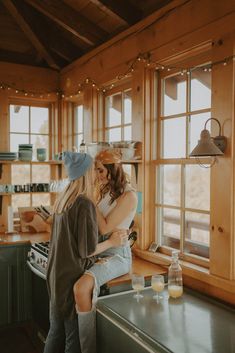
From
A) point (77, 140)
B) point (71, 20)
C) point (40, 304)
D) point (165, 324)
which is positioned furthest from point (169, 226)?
point (71, 20)

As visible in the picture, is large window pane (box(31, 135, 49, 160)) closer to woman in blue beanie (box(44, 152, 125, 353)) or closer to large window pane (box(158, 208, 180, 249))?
large window pane (box(158, 208, 180, 249))

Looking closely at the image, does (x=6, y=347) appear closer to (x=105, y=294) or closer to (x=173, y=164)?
(x=105, y=294)

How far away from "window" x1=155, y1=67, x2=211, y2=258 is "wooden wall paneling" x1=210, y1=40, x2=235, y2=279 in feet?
0.70

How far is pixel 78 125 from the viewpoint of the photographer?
→ 463 cm

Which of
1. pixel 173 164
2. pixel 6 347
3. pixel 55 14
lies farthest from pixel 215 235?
pixel 55 14

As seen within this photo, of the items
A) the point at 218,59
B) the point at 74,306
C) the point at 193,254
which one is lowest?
the point at 74,306

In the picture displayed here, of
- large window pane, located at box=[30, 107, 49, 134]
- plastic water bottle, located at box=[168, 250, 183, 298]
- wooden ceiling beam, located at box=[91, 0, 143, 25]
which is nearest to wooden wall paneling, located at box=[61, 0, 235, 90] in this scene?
wooden ceiling beam, located at box=[91, 0, 143, 25]

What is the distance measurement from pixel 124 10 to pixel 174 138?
1291 millimetres

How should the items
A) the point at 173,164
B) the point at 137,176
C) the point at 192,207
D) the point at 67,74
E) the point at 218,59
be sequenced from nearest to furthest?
1. the point at 218,59
2. the point at 192,207
3. the point at 173,164
4. the point at 137,176
5. the point at 67,74

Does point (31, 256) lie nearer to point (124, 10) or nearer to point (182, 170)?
point (182, 170)

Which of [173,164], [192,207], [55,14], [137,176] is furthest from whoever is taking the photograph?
[55,14]

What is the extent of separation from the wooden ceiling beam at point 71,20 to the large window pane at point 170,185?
167 centimetres

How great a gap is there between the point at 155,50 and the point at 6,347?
2.95m

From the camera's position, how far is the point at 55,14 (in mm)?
3715
